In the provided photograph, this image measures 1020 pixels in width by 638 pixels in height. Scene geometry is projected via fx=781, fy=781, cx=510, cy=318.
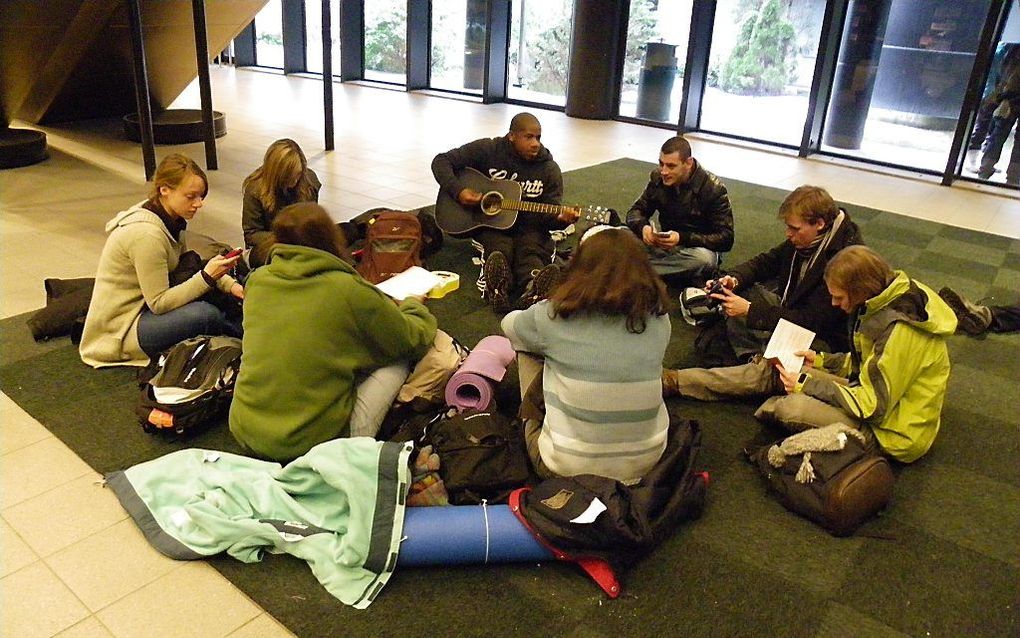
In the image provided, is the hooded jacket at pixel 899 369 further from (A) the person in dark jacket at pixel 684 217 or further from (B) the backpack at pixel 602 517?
(A) the person in dark jacket at pixel 684 217

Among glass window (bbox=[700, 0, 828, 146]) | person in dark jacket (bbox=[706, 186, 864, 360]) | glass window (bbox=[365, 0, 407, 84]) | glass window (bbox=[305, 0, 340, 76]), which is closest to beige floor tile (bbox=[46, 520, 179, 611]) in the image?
person in dark jacket (bbox=[706, 186, 864, 360])

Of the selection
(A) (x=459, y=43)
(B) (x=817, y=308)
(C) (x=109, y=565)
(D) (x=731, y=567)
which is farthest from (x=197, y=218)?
(A) (x=459, y=43)

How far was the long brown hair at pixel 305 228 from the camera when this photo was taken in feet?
8.29

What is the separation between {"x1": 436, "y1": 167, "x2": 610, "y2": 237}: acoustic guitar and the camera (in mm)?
4449

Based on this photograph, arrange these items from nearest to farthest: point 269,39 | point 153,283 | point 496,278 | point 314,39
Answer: point 153,283 < point 496,278 < point 314,39 < point 269,39

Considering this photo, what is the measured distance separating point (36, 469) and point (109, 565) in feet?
2.08

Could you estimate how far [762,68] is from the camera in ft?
30.9

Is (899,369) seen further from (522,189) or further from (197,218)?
(197,218)

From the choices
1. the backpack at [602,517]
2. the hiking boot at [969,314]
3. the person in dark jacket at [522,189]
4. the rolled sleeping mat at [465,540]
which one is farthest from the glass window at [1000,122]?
the rolled sleeping mat at [465,540]

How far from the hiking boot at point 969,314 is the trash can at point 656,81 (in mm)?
6442

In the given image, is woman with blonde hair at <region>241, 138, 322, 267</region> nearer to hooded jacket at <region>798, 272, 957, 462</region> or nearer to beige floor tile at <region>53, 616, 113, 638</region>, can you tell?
beige floor tile at <region>53, 616, 113, 638</region>

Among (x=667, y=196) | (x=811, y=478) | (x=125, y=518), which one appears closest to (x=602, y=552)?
(x=811, y=478)

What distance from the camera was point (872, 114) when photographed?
8.72 m

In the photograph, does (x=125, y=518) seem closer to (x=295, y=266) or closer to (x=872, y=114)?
(x=295, y=266)
